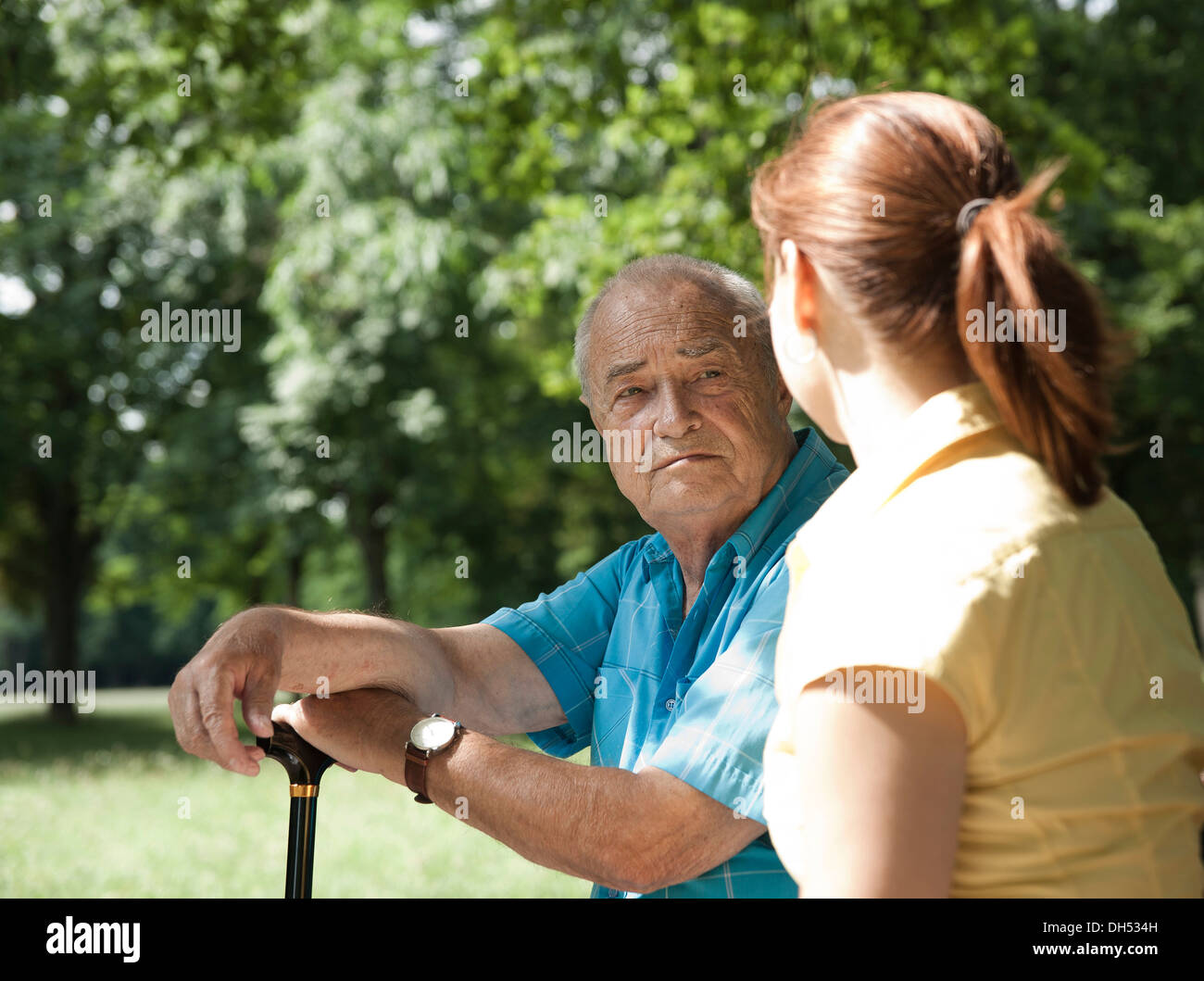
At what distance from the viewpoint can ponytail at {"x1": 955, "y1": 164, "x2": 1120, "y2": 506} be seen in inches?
50.6

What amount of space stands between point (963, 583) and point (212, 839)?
32.6ft

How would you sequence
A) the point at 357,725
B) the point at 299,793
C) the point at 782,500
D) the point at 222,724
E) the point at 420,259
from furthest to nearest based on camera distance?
1. the point at 420,259
2. the point at 782,500
3. the point at 357,725
4. the point at 299,793
5. the point at 222,724

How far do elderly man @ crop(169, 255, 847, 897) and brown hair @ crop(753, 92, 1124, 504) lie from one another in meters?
0.78

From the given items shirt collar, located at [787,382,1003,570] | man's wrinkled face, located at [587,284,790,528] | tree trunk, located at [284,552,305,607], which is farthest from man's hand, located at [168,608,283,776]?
tree trunk, located at [284,552,305,607]

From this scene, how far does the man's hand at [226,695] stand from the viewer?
207cm

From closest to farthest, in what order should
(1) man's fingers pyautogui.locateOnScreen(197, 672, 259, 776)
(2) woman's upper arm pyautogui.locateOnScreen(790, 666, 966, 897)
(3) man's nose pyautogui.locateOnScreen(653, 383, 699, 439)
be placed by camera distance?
(2) woman's upper arm pyautogui.locateOnScreen(790, 666, 966, 897), (1) man's fingers pyautogui.locateOnScreen(197, 672, 259, 776), (3) man's nose pyautogui.locateOnScreen(653, 383, 699, 439)

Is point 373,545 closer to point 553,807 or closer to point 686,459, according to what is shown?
point 686,459

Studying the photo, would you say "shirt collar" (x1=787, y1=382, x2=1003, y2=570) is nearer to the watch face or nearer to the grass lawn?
the watch face

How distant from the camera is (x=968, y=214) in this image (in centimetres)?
133

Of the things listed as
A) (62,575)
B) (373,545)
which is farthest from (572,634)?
(62,575)

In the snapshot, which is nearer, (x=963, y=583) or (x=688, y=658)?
(x=963, y=583)

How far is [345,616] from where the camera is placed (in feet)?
8.18

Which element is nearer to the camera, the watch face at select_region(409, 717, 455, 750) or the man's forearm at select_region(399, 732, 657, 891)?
the man's forearm at select_region(399, 732, 657, 891)
